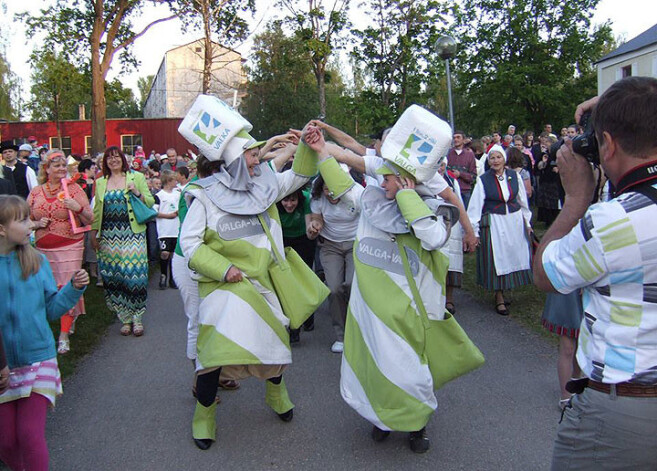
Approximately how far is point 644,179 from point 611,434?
80 cm

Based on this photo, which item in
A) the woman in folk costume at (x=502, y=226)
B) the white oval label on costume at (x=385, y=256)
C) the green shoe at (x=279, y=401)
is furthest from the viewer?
the woman in folk costume at (x=502, y=226)

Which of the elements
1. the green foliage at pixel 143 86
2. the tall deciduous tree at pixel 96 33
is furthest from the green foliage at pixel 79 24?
the green foliage at pixel 143 86

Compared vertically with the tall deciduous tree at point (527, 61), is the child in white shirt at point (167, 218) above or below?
below

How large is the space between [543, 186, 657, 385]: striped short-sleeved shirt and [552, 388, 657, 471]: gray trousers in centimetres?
8

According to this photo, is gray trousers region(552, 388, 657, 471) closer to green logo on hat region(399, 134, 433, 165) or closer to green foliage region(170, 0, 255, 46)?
green logo on hat region(399, 134, 433, 165)

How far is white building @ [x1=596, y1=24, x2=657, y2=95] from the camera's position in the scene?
3544 centimetres

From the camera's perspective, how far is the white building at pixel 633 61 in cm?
3544

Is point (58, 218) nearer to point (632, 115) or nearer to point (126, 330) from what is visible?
point (126, 330)

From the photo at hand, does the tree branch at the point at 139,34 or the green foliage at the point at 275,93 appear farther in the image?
the green foliage at the point at 275,93

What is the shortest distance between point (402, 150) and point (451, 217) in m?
0.54

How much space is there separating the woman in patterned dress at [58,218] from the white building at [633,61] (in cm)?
3559

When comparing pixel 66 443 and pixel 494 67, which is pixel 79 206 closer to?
pixel 66 443

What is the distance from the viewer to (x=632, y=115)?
1.87 meters

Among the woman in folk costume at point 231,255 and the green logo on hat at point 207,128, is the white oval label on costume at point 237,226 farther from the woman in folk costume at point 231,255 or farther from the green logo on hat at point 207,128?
the green logo on hat at point 207,128
